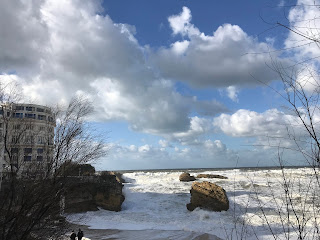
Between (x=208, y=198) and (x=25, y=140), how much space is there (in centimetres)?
2082

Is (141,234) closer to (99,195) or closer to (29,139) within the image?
(99,195)

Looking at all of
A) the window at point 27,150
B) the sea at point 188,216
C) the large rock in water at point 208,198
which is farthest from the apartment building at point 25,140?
the large rock in water at point 208,198

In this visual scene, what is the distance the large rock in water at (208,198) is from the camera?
2381cm

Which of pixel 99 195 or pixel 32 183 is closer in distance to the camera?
pixel 32 183

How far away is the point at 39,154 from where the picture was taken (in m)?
7.03

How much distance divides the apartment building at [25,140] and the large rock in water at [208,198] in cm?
1981

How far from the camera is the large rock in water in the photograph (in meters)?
23.8

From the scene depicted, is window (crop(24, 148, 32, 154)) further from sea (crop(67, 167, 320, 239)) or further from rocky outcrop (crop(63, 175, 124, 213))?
rocky outcrop (crop(63, 175, 124, 213))

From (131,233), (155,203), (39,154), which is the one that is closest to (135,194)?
(155,203)

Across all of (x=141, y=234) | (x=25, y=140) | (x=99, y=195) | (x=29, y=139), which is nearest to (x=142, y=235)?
(x=141, y=234)

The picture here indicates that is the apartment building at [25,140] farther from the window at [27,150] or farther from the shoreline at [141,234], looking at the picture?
the shoreline at [141,234]

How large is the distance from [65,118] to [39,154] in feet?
6.77

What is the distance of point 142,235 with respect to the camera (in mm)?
17672

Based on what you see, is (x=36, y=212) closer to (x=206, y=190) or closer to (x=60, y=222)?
(x=60, y=222)
